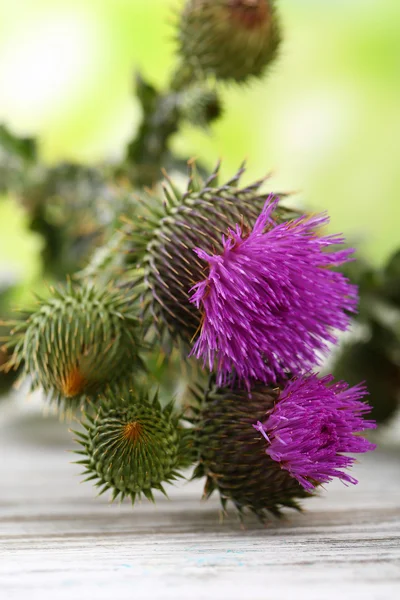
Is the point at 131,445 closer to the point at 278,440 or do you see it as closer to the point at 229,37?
the point at 278,440

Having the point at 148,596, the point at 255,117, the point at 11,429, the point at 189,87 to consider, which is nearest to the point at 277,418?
the point at 148,596

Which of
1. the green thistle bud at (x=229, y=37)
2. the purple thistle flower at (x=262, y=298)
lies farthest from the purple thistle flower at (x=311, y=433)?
the green thistle bud at (x=229, y=37)

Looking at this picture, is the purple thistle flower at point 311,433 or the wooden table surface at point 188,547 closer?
the wooden table surface at point 188,547

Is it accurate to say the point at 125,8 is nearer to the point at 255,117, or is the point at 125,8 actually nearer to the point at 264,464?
the point at 255,117

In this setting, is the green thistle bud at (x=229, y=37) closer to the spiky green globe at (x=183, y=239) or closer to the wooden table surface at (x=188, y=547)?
the spiky green globe at (x=183, y=239)

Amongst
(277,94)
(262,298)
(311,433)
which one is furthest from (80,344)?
(277,94)

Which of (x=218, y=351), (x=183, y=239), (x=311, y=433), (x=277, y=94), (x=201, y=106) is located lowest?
(x=311, y=433)

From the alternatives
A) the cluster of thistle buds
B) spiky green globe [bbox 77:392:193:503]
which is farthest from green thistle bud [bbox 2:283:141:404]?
spiky green globe [bbox 77:392:193:503]
